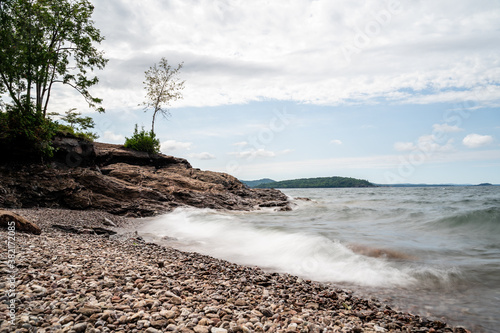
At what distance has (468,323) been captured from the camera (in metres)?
5.46

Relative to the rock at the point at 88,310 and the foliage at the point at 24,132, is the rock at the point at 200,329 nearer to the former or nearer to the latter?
the rock at the point at 88,310

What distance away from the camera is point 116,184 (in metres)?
22.6

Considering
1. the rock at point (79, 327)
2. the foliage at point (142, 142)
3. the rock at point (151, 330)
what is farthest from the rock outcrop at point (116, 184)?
the rock at point (151, 330)

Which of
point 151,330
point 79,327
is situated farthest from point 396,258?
point 79,327

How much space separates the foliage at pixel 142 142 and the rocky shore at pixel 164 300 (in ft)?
81.8

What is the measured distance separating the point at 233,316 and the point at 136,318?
1.42m

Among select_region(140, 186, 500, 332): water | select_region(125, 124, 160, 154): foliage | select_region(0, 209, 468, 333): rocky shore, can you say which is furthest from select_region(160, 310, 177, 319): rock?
select_region(125, 124, 160, 154): foliage

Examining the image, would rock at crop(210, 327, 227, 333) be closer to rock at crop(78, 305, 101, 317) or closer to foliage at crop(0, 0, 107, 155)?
rock at crop(78, 305, 101, 317)

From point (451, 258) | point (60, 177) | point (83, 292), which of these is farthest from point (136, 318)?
point (60, 177)

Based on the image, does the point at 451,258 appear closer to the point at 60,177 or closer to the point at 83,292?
the point at 83,292

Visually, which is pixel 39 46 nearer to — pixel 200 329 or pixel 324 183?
pixel 200 329

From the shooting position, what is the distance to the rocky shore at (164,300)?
399cm

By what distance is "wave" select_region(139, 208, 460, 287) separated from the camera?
8.32m

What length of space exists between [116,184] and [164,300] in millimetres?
19857
